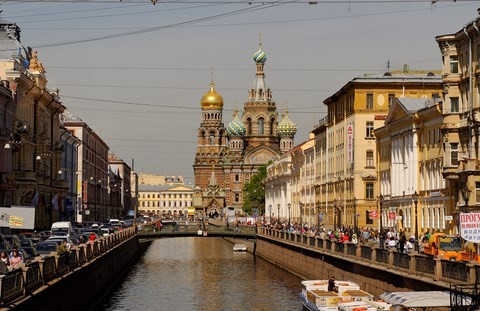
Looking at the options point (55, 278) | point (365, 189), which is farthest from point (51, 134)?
point (55, 278)

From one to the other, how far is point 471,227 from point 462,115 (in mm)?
37653

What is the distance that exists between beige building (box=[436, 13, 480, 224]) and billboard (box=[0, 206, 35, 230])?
26346 mm

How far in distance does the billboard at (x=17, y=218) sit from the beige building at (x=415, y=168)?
92.2ft

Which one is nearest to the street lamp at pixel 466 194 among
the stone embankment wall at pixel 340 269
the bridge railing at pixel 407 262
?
the bridge railing at pixel 407 262

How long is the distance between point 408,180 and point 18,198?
100 ft

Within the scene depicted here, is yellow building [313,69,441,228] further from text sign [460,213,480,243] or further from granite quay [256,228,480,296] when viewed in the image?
text sign [460,213,480,243]

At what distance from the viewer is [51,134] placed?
112438mm

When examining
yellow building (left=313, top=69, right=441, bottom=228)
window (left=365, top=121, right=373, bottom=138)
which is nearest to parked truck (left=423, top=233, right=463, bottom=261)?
yellow building (left=313, top=69, right=441, bottom=228)

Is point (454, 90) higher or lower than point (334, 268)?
higher

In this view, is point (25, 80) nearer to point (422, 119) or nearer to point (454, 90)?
point (422, 119)

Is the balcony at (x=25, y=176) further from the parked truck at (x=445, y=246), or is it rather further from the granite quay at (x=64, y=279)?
the parked truck at (x=445, y=246)

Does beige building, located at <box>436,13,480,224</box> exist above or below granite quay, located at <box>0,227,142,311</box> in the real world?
above

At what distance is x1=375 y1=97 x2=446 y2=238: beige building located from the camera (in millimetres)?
73625

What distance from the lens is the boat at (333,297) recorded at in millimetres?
38203
